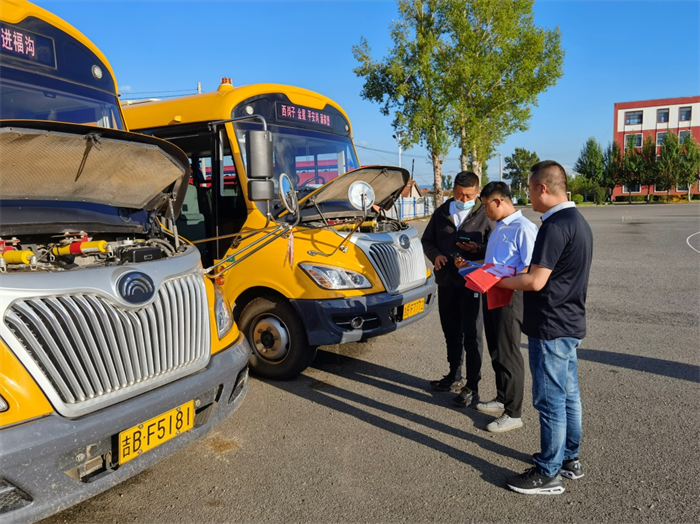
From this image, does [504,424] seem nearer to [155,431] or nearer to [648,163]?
[155,431]

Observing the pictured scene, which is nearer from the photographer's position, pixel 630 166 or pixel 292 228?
pixel 292 228

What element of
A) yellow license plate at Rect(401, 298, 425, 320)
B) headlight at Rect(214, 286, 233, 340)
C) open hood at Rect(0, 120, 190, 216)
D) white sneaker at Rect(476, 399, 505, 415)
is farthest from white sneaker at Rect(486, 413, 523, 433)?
open hood at Rect(0, 120, 190, 216)

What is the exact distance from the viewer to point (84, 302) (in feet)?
7.95

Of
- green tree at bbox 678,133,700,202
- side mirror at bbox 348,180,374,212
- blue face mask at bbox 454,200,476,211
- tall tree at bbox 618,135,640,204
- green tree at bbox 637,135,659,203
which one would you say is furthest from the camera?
tall tree at bbox 618,135,640,204

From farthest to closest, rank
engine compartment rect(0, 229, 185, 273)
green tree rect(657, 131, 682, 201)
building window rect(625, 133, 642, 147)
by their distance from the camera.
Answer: building window rect(625, 133, 642, 147) → green tree rect(657, 131, 682, 201) → engine compartment rect(0, 229, 185, 273)

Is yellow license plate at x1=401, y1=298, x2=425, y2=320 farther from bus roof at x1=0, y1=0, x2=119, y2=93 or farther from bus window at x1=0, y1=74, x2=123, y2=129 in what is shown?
bus roof at x1=0, y1=0, x2=119, y2=93

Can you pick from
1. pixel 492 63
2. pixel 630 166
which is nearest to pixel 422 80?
pixel 492 63

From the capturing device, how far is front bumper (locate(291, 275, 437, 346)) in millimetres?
4633

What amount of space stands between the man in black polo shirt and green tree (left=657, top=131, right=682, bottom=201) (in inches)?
2805

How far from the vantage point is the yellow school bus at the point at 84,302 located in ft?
7.12

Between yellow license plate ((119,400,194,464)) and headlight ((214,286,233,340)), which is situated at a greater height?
headlight ((214,286,233,340))

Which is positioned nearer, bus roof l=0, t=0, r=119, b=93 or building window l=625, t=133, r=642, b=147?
bus roof l=0, t=0, r=119, b=93

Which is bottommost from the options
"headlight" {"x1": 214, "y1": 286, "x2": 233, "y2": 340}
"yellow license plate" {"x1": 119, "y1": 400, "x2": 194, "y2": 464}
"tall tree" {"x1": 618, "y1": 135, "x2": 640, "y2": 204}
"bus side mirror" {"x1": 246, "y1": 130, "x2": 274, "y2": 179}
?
"yellow license plate" {"x1": 119, "y1": 400, "x2": 194, "y2": 464}

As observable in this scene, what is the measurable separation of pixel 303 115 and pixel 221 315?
330 centimetres
